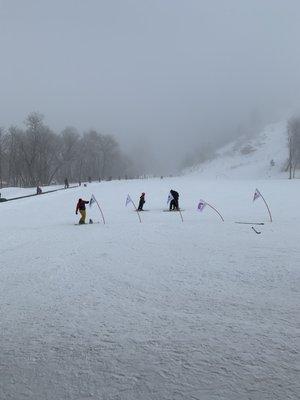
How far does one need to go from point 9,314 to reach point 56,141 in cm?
10478

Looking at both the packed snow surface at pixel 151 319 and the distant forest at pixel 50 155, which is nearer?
the packed snow surface at pixel 151 319

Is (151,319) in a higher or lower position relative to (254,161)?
lower

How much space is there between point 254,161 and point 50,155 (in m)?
90.4

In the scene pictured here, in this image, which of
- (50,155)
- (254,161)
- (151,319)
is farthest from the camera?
(254,161)

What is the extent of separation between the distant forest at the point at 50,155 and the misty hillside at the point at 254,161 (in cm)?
4053

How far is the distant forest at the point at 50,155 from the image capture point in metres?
93.4

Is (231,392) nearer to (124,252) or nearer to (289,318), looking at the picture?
(289,318)

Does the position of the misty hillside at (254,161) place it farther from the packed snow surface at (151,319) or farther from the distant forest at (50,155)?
the packed snow surface at (151,319)

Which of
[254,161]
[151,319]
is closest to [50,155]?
[254,161]

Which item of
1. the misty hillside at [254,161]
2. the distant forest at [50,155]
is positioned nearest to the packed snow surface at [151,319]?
the distant forest at [50,155]

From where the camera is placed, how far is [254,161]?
16475 centimetres

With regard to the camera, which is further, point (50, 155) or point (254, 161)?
point (254, 161)

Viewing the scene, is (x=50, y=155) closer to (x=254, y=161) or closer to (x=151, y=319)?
(x=254, y=161)

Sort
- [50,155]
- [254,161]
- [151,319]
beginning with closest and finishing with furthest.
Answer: [151,319], [50,155], [254,161]
